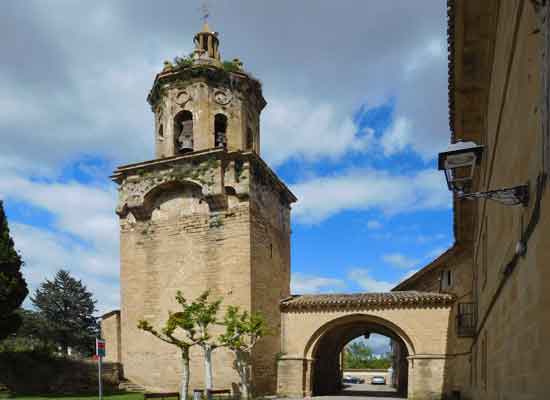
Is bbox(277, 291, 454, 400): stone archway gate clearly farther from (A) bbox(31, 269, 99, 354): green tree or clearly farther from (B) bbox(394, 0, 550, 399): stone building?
(A) bbox(31, 269, 99, 354): green tree

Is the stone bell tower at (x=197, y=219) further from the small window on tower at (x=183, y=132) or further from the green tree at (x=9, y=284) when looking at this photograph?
the green tree at (x=9, y=284)

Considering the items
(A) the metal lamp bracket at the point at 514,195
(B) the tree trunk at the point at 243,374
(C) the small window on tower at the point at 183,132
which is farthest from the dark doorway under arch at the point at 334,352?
(A) the metal lamp bracket at the point at 514,195

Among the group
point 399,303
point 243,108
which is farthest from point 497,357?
point 243,108

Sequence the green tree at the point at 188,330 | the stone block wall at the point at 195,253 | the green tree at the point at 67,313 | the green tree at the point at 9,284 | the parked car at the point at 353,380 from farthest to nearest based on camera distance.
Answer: the parked car at the point at 353,380
the green tree at the point at 67,313
the stone block wall at the point at 195,253
the green tree at the point at 9,284
the green tree at the point at 188,330

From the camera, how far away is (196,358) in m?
19.4

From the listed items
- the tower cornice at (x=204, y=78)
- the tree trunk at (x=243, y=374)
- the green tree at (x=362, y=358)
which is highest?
the tower cornice at (x=204, y=78)

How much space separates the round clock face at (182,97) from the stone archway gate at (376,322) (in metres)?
9.34

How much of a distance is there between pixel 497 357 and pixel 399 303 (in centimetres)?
1325

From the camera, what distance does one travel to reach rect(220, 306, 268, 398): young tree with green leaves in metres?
16.8

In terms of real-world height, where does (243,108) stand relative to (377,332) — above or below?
above

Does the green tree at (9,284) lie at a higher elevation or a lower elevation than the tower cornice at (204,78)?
lower

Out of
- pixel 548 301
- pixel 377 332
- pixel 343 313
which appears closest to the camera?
pixel 548 301

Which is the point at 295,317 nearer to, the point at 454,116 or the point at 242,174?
the point at 242,174

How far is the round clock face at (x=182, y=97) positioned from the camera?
68.8 ft
